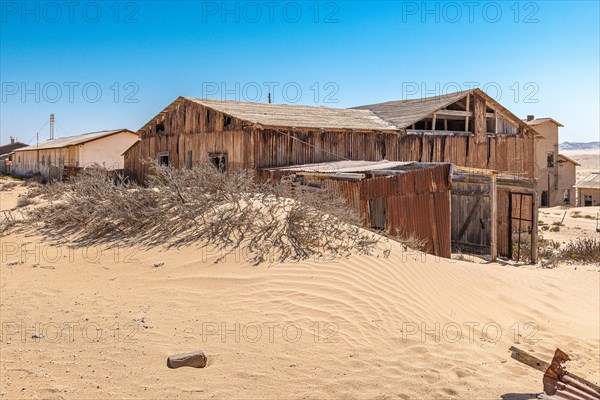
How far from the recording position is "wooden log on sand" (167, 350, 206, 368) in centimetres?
498

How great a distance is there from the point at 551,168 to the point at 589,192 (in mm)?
2888

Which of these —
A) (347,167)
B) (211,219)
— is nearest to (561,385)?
(211,219)

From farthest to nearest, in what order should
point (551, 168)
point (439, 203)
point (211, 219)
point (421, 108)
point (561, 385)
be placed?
point (551, 168), point (421, 108), point (439, 203), point (211, 219), point (561, 385)

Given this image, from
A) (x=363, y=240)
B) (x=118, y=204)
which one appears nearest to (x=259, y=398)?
(x=363, y=240)

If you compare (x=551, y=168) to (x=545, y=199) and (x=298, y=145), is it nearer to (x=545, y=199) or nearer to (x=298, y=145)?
(x=545, y=199)

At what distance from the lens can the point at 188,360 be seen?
16.5 ft

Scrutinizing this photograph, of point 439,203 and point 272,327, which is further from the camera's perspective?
point 439,203

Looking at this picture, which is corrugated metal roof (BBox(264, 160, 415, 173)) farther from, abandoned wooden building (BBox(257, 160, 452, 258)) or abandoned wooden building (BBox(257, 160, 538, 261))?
abandoned wooden building (BBox(257, 160, 452, 258))

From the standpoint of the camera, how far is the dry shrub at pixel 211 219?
8211 millimetres

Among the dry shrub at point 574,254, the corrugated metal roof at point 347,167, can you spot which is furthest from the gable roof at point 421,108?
the dry shrub at point 574,254

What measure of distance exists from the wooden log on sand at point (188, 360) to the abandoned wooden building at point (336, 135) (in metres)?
A: 11.7

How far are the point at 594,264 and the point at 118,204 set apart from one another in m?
11.5

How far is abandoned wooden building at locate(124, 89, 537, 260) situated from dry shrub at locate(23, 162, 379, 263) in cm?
640

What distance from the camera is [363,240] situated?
8602 millimetres
